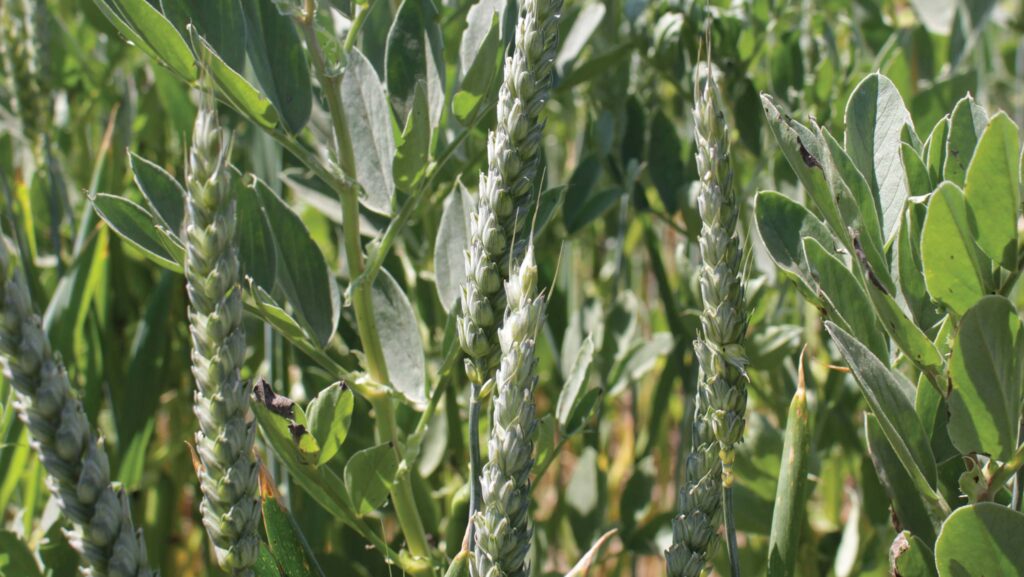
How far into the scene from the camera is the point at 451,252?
2.69ft

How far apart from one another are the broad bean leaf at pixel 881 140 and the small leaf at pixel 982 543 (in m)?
0.18

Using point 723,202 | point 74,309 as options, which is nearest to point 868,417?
point 723,202

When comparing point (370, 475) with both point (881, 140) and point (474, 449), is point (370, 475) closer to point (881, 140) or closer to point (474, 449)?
point (474, 449)

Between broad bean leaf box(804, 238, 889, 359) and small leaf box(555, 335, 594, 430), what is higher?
broad bean leaf box(804, 238, 889, 359)

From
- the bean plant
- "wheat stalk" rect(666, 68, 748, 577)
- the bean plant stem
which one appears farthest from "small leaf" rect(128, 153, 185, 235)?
"wheat stalk" rect(666, 68, 748, 577)

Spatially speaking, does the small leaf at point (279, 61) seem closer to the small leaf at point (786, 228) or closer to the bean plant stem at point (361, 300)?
the bean plant stem at point (361, 300)

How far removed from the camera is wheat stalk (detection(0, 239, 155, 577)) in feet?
1.35

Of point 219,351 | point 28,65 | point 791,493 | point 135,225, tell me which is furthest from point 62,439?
point 28,65

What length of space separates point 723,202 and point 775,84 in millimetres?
647

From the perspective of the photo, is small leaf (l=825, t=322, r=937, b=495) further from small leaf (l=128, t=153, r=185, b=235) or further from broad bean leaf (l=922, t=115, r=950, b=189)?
small leaf (l=128, t=153, r=185, b=235)

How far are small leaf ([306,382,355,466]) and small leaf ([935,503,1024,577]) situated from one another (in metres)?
0.34

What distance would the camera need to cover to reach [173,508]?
1.26m

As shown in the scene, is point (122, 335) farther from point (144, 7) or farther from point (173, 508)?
point (144, 7)

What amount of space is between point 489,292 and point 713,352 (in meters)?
0.12
